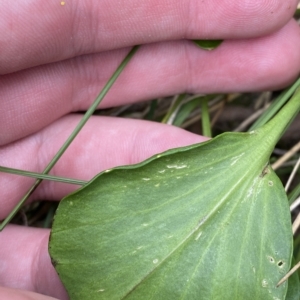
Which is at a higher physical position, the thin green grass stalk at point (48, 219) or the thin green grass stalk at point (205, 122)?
the thin green grass stalk at point (205, 122)

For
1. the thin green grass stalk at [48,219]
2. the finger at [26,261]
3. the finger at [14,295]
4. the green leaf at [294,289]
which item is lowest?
the green leaf at [294,289]

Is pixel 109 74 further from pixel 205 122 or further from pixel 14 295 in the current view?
pixel 14 295

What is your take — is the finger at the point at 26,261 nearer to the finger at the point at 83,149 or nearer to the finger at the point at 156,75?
the finger at the point at 83,149

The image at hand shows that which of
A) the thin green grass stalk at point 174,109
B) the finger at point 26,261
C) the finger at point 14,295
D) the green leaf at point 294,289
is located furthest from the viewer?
the thin green grass stalk at point 174,109

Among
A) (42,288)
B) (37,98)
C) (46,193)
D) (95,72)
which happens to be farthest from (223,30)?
(42,288)

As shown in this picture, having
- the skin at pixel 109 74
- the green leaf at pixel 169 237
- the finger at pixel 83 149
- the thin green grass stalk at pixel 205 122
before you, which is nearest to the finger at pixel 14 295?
the green leaf at pixel 169 237

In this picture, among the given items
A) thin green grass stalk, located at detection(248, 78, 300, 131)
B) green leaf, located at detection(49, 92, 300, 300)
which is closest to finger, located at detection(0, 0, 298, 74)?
thin green grass stalk, located at detection(248, 78, 300, 131)

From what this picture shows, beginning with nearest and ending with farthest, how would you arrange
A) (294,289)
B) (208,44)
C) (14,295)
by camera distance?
(14,295)
(294,289)
(208,44)

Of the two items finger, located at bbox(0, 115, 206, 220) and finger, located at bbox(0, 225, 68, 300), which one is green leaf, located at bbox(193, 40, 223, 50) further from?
finger, located at bbox(0, 225, 68, 300)

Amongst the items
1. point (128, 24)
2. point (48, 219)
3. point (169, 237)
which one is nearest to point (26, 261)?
point (48, 219)
